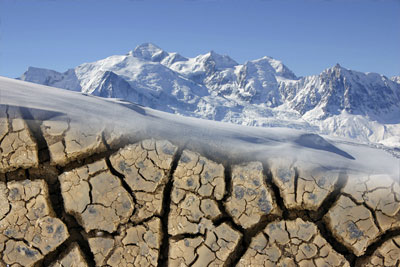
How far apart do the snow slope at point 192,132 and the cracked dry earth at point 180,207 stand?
1.8 inches

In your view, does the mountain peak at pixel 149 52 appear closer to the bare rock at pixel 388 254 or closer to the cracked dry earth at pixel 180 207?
A: the cracked dry earth at pixel 180 207

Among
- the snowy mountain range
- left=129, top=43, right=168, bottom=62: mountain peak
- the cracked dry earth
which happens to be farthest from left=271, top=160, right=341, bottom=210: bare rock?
left=129, top=43, right=168, bottom=62: mountain peak

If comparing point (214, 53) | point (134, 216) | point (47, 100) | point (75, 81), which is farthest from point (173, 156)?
point (214, 53)

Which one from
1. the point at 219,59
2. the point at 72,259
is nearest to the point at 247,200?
the point at 72,259

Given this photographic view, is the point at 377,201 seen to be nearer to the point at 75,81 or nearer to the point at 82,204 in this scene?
the point at 82,204

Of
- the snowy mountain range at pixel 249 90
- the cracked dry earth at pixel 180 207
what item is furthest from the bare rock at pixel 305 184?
the snowy mountain range at pixel 249 90

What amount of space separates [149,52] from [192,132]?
4708 inches

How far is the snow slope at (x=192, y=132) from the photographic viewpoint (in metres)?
1.43

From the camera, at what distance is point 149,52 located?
11556 cm

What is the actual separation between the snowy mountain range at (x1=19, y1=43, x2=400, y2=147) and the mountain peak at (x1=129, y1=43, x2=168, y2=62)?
370mm

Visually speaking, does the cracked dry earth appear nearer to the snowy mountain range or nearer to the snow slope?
the snow slope

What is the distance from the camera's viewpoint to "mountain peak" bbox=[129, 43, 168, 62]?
4419 inches

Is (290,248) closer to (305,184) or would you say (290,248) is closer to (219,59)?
(305,184)

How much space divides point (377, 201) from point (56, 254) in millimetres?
1492
